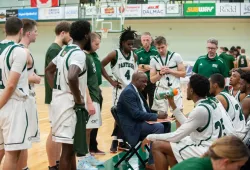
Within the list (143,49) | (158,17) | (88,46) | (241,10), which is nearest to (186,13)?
(158,17)

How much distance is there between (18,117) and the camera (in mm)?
3578

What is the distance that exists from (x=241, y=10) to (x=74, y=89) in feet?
62.7

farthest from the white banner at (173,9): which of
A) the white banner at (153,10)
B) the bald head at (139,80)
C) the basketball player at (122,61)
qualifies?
the bald head at (139,80)

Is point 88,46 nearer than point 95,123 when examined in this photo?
Yes

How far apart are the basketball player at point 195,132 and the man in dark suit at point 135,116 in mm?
979

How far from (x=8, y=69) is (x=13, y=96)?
27cm

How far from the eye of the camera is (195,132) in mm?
3508

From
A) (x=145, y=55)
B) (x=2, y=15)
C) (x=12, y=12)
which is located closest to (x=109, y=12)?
(x=12, y=12)

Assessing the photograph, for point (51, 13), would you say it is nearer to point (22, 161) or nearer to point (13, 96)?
point (22, 161)

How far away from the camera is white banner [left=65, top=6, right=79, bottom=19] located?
22978 millimetres

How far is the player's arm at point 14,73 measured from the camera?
3.47 m

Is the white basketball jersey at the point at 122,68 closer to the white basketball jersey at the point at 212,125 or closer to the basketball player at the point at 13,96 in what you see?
the basketball player at the point at 13,96

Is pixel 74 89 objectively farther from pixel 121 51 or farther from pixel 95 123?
pixel 121 51


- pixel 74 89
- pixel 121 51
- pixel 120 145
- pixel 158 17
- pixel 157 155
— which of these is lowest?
pixel 120 145
